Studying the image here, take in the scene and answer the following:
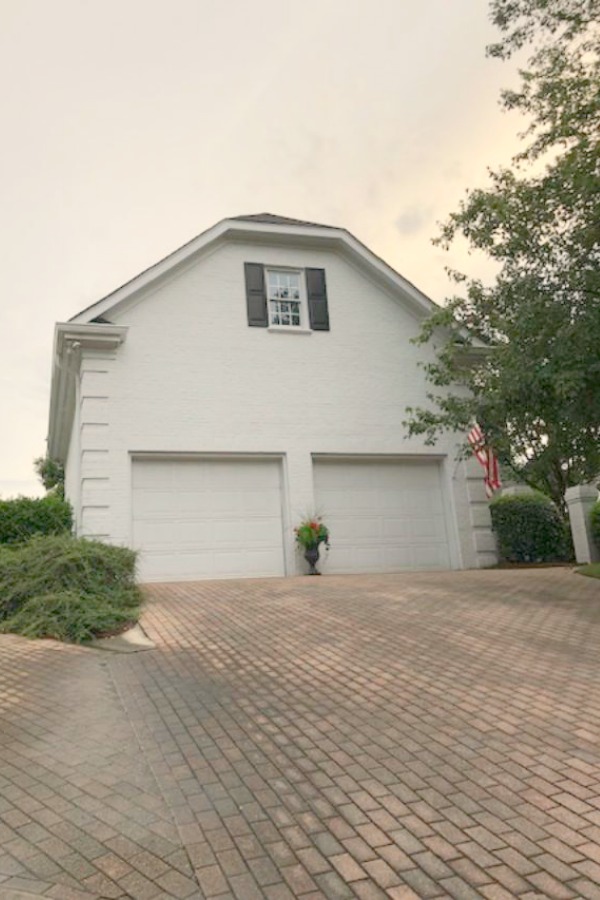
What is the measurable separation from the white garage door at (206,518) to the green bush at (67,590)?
288cm

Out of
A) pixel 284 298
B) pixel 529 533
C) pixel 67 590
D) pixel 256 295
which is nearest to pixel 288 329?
pixel 284 298

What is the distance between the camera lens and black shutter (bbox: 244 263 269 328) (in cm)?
1509

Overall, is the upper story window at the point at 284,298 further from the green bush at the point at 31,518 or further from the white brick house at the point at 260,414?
the green bush at the point at 31,518

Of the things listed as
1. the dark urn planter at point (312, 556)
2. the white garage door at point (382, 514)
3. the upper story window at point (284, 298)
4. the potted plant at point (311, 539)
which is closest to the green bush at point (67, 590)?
the potted plant at point (311, 539)

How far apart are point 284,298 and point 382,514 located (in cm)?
551

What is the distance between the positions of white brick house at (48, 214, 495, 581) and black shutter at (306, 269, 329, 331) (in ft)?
0.11

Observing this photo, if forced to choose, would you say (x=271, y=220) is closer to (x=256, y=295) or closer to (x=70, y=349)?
(x=256, y=295)

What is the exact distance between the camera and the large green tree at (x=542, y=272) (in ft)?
35.6

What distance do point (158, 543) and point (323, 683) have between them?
798 cm

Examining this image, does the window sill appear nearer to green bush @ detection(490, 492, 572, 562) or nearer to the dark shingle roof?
the dark shingle roof

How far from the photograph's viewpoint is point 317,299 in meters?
15.7

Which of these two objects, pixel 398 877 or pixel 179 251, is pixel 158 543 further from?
pixel 398 877

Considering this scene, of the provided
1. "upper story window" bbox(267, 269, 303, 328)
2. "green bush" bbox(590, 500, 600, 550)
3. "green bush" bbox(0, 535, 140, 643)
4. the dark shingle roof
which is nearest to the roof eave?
"upper story window" bbox(267, 269, 303, 328)

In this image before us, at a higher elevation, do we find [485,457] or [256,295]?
[256,295]
